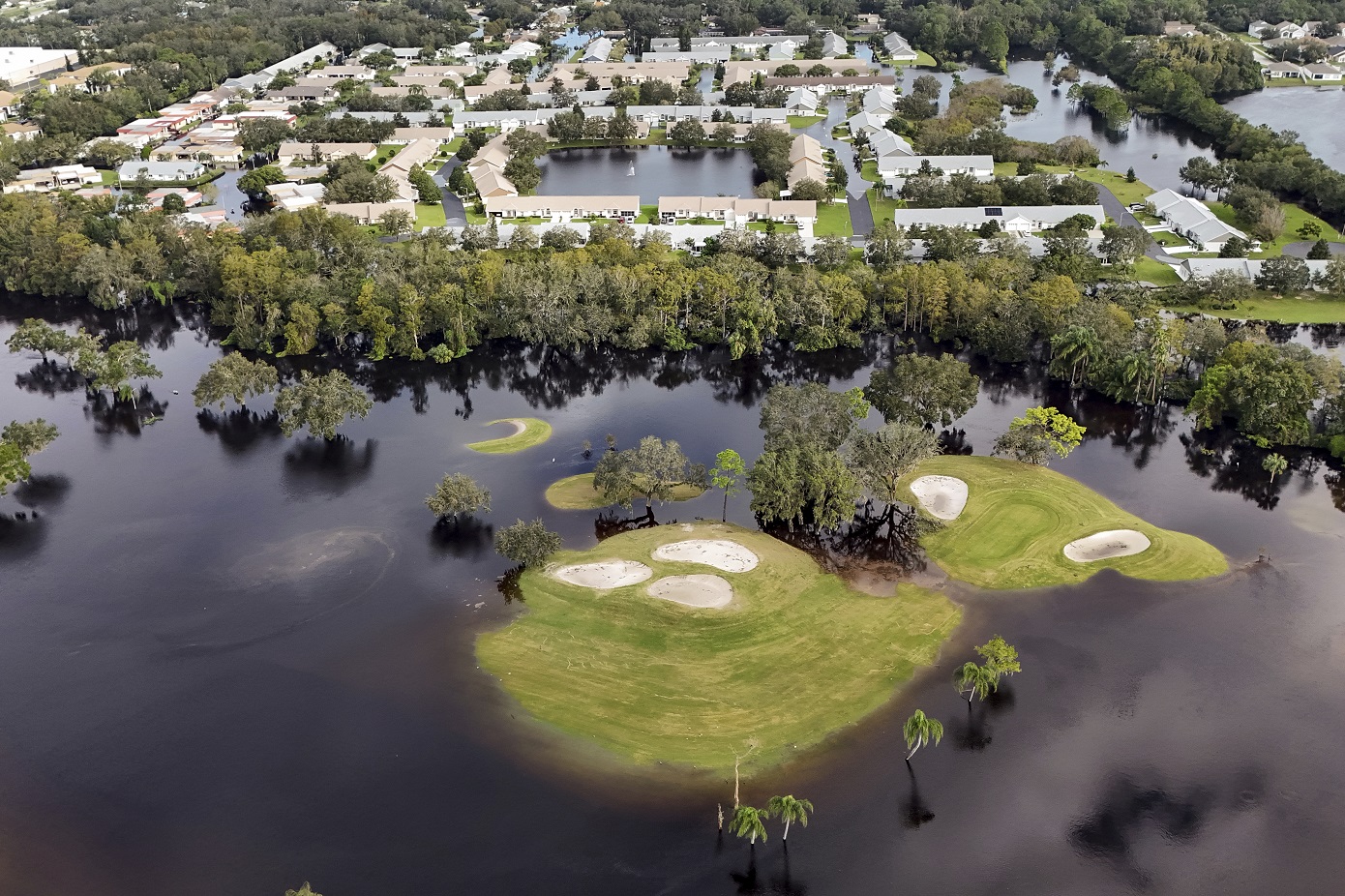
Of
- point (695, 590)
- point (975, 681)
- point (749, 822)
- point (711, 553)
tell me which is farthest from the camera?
point (711, 553)

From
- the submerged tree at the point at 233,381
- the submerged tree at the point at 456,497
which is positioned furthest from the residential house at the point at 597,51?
the submerged tree at the point at 456,497

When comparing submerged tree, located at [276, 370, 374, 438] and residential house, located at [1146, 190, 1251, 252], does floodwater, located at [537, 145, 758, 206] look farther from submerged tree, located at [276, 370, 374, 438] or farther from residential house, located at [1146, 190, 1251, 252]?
submerged tree, located at [276, 370, 374, 438]

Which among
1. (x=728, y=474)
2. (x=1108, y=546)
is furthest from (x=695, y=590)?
(x=1108, y=546)

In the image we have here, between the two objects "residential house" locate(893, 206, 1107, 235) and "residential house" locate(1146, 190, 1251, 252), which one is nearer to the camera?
"residential house" locate(1146, 190, 1251, 252)

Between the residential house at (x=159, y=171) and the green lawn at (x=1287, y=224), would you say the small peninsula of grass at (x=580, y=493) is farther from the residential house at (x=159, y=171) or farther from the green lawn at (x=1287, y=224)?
the residential house at (x=159, y=171)

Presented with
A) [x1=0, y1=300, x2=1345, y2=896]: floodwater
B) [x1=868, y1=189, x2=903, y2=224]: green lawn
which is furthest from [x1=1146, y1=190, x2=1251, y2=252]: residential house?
[x1=0, y1=300, x2=1345, y2=896]: floodwater

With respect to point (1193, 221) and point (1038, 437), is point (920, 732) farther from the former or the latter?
point (1193, 221)
